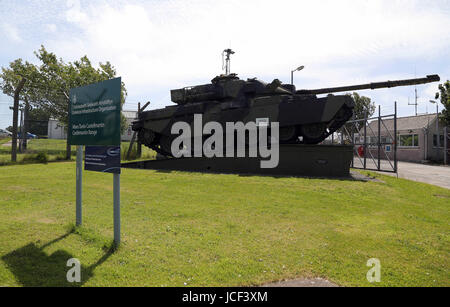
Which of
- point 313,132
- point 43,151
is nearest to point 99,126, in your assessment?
point 313,132

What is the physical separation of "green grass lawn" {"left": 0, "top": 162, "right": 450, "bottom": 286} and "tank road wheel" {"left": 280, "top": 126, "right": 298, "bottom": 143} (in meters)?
6.25

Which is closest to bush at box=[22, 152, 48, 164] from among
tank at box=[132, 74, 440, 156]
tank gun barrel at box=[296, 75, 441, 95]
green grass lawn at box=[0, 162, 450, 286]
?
tank at box=[132, 74, 440, 156]

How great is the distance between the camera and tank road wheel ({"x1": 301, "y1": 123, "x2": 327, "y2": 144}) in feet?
44.6

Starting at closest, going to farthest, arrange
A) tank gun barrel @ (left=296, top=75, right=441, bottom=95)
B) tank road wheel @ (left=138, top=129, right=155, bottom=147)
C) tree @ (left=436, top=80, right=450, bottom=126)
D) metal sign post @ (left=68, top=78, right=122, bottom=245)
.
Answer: metal sign post @ (left=68, top=78, right=122, bottom=245) < tank gun barrel @ (left=296, top=75, right=441, bottom=95) < tank road wheel @ (left=138, top=129, right=155, bottom=147) < tree @ (left=436, top=80, right=450, bottom=126)

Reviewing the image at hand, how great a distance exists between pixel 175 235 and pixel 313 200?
4.10 m

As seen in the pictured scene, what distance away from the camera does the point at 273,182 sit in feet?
33.2

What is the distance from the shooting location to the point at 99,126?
14.7 feet

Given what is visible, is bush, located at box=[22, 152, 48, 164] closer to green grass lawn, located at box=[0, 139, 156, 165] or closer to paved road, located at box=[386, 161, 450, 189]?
green grass lawn, located at box=[0, 139, 156, 165]

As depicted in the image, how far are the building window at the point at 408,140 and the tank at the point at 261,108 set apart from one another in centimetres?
1885

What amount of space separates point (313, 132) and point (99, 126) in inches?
439

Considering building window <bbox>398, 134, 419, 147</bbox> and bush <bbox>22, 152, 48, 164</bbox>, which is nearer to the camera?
bush <bbox>22, 152, 48, 164</bbox>

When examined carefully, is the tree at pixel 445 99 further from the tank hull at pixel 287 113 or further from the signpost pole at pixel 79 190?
the signpost pole at pixel 79 190
